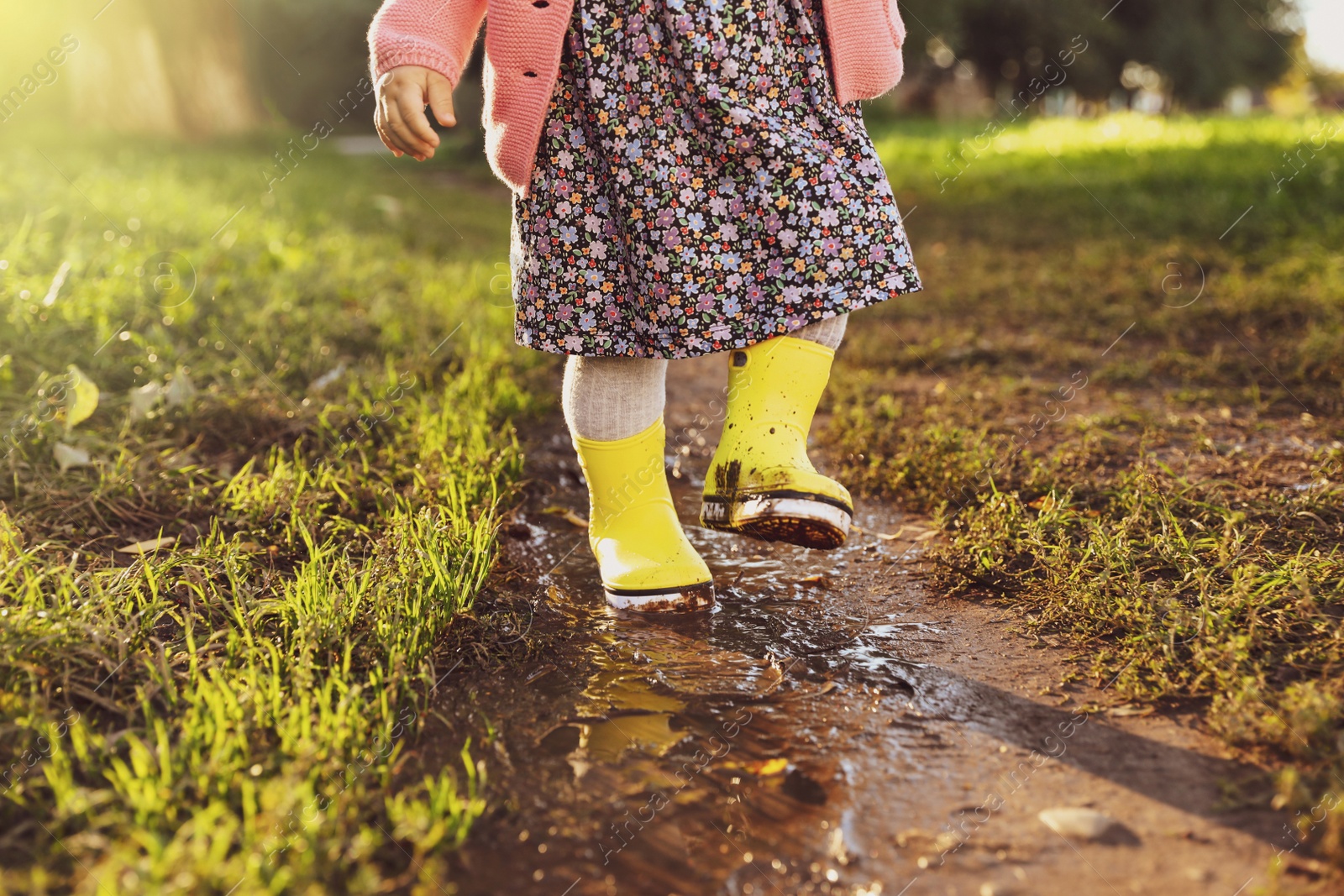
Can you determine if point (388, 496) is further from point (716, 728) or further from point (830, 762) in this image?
point (830, 762)

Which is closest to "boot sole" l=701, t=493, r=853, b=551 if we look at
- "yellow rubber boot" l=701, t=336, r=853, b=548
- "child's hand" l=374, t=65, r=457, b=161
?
"yellow rubber boot" l=701, t=336, r=853, b=548

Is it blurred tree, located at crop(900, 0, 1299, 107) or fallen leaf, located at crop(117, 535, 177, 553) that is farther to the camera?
blurred tree, located at crop(900, 0, 1299, 107)

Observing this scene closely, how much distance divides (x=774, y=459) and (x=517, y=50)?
77 cm

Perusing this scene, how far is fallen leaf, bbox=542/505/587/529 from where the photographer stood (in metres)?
2.31

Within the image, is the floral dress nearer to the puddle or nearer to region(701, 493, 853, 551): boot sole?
region(701, 493, 853, 551): boot sole

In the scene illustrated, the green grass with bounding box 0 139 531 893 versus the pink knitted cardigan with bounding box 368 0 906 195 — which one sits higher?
the pink knitted cardigan with bounding box 368 0 906 195

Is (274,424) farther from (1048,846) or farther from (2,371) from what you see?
(1048,846)

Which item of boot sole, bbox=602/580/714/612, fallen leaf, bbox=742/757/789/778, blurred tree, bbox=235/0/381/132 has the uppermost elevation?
blurred tree, bbox=235/0/381/132

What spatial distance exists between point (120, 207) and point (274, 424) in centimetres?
325

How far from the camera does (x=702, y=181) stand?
65.1 inches

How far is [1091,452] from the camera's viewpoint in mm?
2455

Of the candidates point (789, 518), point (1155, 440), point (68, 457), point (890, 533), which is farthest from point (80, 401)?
point (1155, 440)

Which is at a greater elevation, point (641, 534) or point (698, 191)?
point (698, 191)

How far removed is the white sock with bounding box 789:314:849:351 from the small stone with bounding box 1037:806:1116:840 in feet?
2.64
